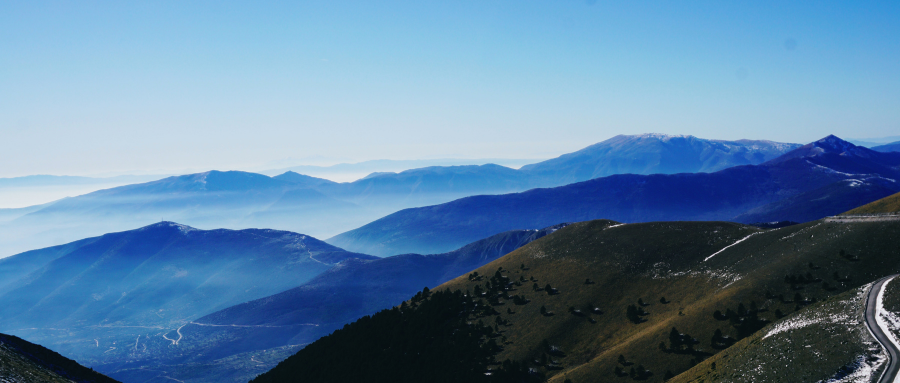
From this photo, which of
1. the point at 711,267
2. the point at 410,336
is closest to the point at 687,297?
the point at 711,267

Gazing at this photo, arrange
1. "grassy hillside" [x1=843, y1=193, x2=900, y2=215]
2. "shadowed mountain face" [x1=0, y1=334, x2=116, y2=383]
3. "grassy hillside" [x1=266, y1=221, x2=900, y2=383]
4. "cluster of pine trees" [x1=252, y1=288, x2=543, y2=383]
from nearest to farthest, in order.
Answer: "shadowed mountain face" [x1=0, y1=334, x2=116, y2=383] → "grassy hillside" [x1=266, y1=221, x2=900, y2=383] → "grassy hillside" [x1=843, y1=193, x2=900, y2=215] → "cluster of pine trees" [x1=252, y1=288, x2=543, y2=383]

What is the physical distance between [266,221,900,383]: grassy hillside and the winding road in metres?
1.72

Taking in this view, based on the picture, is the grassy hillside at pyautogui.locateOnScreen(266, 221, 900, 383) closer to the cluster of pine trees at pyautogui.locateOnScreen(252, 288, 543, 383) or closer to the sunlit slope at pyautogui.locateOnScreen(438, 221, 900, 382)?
the sunlit slope at pyautogui.locateOnScreen(438, 221, 900, 382)

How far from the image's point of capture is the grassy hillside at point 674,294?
60531 millimetres

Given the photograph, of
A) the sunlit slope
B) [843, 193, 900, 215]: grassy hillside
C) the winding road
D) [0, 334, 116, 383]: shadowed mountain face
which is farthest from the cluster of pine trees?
[843, 193, 900, 215]: grassy hillside

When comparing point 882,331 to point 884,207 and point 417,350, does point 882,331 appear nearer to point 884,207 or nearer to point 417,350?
point 884,207

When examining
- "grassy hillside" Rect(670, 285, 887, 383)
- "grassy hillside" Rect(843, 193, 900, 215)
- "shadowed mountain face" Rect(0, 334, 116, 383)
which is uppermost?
"shadowed mountain face" Rect(0, 334, 116, 383)

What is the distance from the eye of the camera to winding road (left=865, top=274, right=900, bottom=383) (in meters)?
35.4

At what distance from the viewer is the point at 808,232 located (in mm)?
81562

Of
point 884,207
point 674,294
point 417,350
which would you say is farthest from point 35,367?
point 884,207

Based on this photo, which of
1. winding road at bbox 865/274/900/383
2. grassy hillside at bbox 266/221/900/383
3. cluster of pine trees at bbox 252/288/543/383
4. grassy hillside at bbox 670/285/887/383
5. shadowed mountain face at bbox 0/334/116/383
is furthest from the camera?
cluster of pine trees at bbox 252/288/543/383

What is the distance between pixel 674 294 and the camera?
3157 inches

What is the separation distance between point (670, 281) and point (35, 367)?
94961mm

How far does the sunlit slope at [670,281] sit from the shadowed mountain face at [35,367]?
206 feet
